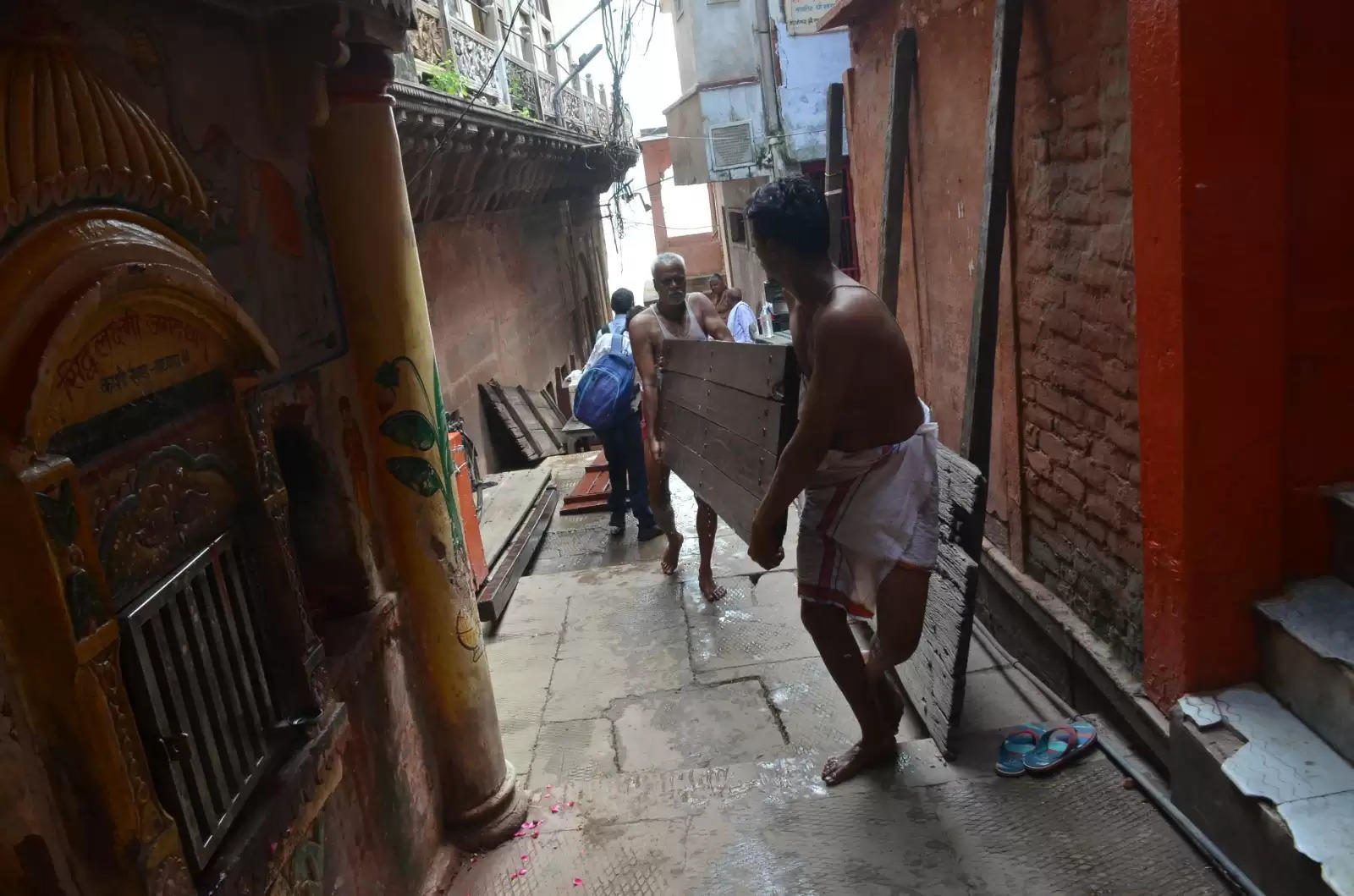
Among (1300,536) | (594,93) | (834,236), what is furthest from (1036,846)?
(594,93)

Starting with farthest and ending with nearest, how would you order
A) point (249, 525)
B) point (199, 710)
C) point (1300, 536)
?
1. point (1300, 536)
2. point (249, 525)
3. point (199, 710)

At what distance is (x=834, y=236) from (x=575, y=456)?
161 inches

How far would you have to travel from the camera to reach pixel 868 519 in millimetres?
3119

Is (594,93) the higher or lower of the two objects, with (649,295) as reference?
higher

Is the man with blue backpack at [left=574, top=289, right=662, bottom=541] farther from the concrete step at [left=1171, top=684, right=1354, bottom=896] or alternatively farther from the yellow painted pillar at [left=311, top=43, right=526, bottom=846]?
the concrete step at [left=1171, top=684, right=1354, bottom=896]

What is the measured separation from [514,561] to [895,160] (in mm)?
3574

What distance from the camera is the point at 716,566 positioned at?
20.5ft

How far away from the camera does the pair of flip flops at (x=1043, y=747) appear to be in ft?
10.3

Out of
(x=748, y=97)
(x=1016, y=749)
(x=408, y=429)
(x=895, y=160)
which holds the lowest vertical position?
(x=1016, y=749)

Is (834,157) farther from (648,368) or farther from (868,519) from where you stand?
(868,519)

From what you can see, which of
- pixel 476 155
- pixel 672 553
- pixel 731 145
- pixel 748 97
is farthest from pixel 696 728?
pixel 748 97

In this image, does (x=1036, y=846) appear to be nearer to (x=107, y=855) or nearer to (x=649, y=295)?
(x=107, y=855)

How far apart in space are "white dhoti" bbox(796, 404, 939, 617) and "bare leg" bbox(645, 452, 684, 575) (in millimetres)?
2477

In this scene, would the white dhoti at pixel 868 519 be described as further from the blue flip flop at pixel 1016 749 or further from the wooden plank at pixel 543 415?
the wooden plank at pixel 543 415
